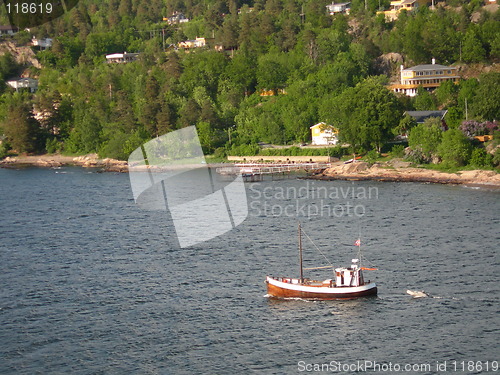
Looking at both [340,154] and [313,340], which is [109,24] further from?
[313,340]

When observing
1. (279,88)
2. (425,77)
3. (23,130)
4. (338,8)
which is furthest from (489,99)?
(23,130)

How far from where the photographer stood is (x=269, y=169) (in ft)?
223

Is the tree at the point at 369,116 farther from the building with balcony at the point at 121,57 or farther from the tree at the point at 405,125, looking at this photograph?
the building with balcony at the point at 121,57

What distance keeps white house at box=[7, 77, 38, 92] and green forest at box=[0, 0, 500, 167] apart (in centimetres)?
98

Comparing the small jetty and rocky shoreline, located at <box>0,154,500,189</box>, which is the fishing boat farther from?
the small jetty

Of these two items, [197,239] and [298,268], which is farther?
[197,239]

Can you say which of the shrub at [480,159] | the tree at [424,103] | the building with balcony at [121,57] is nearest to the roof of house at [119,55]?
the building with balcony at [121,57]

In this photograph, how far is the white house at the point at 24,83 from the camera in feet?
365

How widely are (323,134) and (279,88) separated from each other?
61.9ft

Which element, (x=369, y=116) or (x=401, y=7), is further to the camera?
(x=401, y=7)

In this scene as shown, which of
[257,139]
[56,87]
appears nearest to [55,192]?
[257,139]

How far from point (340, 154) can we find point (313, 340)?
4358cm

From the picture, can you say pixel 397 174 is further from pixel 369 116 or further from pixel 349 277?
pixel 349 277

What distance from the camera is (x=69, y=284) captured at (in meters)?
35.2
